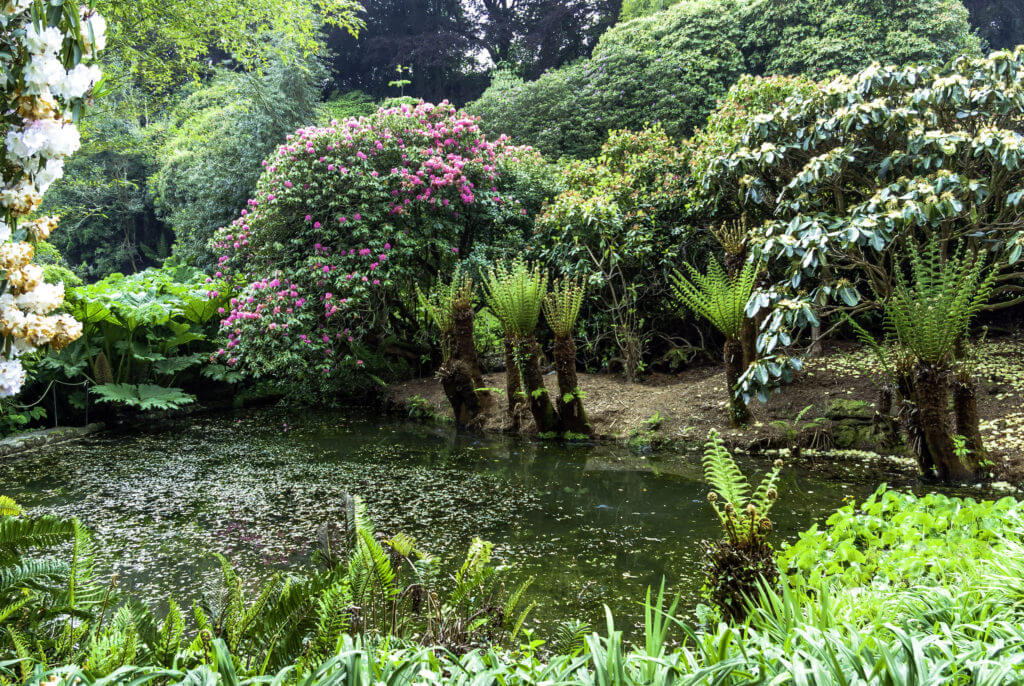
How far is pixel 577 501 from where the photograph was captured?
3863 mm

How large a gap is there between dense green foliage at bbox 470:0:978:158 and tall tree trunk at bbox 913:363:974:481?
705cm

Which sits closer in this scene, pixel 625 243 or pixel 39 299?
pixel 39 299

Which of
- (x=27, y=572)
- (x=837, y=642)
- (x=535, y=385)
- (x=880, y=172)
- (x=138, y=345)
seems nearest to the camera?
(x=837, y=642)

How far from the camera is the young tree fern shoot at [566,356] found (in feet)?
17.1

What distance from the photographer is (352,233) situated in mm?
6855

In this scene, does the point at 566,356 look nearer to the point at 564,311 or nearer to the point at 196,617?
the point at 564,311

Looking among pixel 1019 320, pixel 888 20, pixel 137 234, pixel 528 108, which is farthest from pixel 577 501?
pixel 137 234

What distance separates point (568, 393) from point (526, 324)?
69cm

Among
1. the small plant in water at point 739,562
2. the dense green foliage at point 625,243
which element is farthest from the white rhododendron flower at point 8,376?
the dense green foliage at point 625,243

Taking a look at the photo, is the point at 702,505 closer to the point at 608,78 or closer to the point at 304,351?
the point at 304,351

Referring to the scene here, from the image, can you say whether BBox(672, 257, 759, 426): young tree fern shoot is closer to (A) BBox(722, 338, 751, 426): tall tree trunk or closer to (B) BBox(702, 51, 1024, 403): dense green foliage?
(A) BBox(722, 338, 751, 426): tall tree trunk

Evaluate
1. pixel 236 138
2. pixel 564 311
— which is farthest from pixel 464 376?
pixel 236 138

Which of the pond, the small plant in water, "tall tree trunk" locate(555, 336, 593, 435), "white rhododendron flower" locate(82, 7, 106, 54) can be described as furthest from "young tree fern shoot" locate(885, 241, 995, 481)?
"white rhododendron flower" locate(82, 7, 106, 54)

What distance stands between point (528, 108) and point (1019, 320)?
25.8ft
